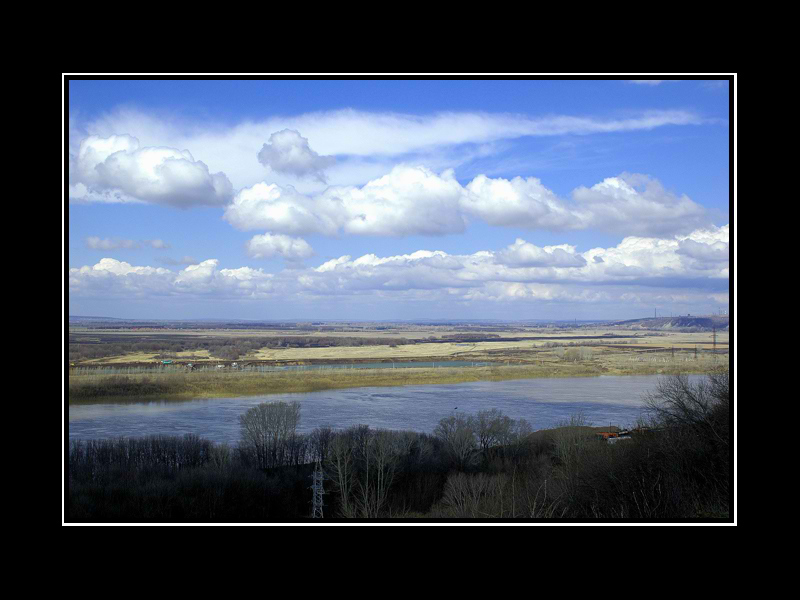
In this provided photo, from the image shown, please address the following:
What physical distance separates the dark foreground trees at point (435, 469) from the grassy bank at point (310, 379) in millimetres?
726

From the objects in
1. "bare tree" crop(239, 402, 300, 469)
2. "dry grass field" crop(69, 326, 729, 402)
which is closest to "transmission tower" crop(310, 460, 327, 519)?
"bare tree" crop(239, 402, 300, 469)

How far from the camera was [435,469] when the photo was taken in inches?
352

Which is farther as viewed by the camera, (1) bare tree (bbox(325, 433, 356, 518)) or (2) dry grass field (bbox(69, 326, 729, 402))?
(2) dry grass field (bbox(69, 326, 729, 402))

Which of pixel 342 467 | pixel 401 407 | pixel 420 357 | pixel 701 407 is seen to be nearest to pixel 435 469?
pixel 342 467

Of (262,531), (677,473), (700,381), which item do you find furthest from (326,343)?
(262,531)

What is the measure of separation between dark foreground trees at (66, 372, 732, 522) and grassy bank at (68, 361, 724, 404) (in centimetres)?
73

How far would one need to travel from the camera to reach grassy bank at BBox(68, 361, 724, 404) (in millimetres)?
8859

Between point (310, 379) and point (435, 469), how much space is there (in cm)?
395

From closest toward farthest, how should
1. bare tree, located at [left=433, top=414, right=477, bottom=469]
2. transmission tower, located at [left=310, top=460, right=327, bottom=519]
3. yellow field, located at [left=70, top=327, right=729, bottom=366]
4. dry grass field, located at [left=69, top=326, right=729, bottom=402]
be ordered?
1. transmission tower, located at [left=310, top=460, right=327, bottom=519]
2. bare tree, located at [left=433, top=414, right=477, bottom=469]
3. dry grass field, located at [left=69, top=326, right=729, bottom=402]
4. yellow field, located at [left=70, top=327, right=729, bottom=366]

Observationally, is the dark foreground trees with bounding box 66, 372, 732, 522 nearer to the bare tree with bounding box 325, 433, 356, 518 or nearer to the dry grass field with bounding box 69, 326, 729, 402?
the bare tree with bounding box 325, 433, 356, 518
